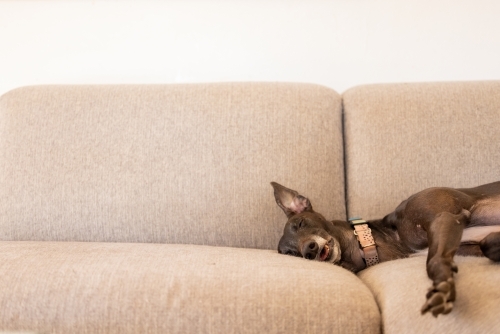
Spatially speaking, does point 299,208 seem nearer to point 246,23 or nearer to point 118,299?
point 118,299

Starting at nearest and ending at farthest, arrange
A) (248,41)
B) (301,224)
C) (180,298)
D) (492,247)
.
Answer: (180,298) → (492,247) → (301,224) → (248,41)

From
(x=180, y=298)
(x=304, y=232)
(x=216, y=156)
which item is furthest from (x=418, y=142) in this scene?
(x=180, y=298)

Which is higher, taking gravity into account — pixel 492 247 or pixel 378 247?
pixel 492 247

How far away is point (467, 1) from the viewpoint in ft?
9.97

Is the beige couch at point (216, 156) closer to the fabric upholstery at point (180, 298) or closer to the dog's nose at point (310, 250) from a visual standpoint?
the dog's nose at point (310, 250)

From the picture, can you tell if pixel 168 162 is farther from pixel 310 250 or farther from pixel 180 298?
pixel 180 298

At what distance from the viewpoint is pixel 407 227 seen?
2.22m

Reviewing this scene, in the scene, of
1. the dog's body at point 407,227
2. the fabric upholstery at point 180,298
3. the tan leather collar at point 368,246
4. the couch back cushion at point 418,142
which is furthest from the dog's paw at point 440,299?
the couch back cushion at point 418,142

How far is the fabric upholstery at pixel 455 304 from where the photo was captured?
1412mm

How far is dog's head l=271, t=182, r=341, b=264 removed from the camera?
2.24m

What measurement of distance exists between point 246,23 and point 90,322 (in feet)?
6.52

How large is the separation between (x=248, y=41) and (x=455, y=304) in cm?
203

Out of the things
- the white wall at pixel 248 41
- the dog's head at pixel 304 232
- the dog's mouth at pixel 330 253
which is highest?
the white wall at pixel 248 41

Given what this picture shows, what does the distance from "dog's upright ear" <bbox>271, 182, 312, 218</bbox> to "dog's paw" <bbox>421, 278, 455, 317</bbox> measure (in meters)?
0.99
